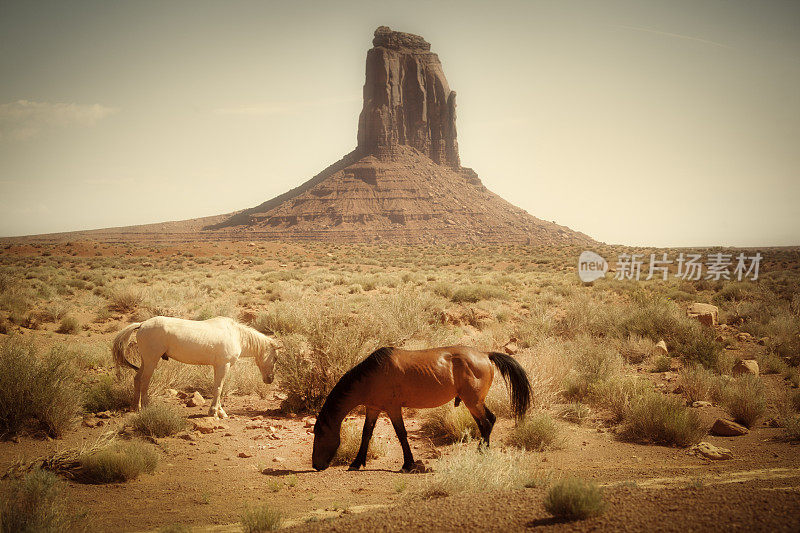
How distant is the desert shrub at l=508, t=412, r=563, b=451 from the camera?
706 cm

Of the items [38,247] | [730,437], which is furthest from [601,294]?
[38,247]

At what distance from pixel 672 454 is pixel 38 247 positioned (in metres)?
60.7

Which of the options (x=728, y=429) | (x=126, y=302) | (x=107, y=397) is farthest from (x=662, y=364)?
(x=126, y=302)

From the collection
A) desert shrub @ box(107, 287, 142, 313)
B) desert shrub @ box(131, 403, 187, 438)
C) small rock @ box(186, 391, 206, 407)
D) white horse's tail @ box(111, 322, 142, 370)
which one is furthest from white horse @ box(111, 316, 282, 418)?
desert shrub @ box(107, 287, 142, 313)

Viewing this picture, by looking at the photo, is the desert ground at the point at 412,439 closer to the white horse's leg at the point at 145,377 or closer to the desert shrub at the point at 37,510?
the desert shrub at the point at 37,510

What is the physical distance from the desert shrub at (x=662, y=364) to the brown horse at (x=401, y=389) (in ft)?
25.1

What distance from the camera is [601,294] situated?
77.5 feet

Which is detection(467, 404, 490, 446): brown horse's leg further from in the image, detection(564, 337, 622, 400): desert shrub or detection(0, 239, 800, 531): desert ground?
detection(564, 337, 622, 400): desert shrub

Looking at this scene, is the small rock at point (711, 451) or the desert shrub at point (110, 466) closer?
the desert shrub at point (110, 466)

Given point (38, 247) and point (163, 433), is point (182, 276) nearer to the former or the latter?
point (163, 433)

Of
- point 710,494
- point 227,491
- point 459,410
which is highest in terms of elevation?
point 710,494

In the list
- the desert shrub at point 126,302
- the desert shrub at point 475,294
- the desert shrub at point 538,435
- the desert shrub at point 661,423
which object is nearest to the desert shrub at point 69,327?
the desert shrub at point 126,302

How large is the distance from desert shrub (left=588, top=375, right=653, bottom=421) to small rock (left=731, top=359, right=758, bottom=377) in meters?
3.45

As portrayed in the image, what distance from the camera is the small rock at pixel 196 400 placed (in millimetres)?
8602
